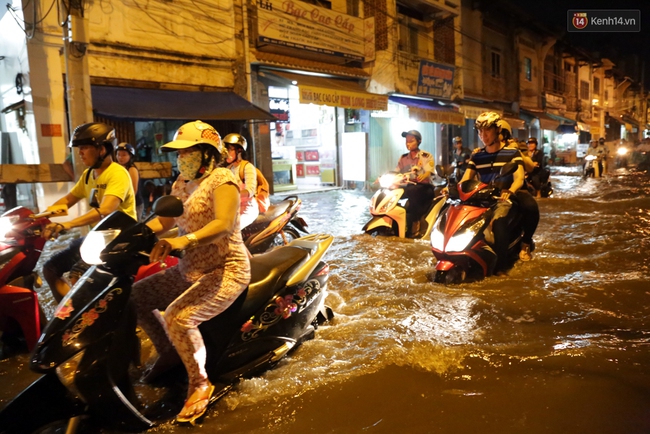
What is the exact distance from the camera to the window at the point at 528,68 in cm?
2731

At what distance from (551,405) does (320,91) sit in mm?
11672

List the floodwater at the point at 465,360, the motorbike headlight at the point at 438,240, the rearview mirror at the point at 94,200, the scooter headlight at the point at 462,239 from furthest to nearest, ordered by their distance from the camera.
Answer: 1. the motorbike headlight at the point at 438,240
2. the scooter headlight at the point at 462,239
3. the rearview mirror at the point at 94,200
4. the floodwater at the point at 465,360

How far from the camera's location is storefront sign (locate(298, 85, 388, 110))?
1313cm

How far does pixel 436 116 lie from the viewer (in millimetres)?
18609

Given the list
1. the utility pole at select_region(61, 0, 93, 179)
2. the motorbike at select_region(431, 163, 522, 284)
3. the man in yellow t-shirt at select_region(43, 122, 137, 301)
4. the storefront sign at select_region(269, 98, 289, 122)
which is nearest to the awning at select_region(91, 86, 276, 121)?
the utility pole at select_region(61, 0, 93, 179)

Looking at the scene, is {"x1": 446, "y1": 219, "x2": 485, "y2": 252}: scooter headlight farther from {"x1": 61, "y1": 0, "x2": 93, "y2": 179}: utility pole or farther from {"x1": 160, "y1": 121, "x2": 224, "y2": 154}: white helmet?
{"x1": 61, "y1": 0, "x2": 93, "y2": 179}: utility pole

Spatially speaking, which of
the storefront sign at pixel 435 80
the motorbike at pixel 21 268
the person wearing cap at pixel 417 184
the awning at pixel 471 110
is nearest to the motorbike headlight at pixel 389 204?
the person wearing cap at pixel 417 184

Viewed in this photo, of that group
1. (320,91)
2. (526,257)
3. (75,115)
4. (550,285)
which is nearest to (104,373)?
(550,285)

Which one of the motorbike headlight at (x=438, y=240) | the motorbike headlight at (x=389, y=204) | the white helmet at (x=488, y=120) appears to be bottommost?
the motorbike headlight at (x=438, y=240)

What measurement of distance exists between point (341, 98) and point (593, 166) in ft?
36.9

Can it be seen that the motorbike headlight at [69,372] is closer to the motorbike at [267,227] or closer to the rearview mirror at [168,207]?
the rearview mirror at [168,207]

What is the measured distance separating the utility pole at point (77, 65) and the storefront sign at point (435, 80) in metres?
13.6

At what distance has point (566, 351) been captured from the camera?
3523 millimetres

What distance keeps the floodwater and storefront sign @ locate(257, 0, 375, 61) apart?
9.42m
